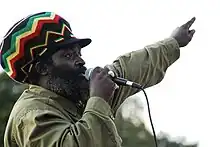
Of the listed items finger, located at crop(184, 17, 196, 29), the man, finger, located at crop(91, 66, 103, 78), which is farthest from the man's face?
finger, located at crop(184, 17, 196, 29)

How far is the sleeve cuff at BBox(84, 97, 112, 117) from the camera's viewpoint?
4312 millimetres

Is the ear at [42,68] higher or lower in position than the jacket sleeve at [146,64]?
higher

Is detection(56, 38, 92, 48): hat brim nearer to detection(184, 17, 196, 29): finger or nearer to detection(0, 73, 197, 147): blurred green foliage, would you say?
detection(184, 17, 196, 29): finger

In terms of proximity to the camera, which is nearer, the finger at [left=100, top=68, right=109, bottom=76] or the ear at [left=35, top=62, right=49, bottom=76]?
the finger at [left=100, top=68, right=109, bottom=76]

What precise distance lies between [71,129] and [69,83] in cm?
41

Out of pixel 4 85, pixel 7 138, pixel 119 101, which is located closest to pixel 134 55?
pixel 119 101

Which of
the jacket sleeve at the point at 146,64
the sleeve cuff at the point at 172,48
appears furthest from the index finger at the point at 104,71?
the sleeve cuff at the point at 172,48

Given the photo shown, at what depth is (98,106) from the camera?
4.32 metres

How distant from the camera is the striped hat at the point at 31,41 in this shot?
15.0 feet

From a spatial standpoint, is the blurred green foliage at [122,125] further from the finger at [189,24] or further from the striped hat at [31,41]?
the striped hat at [31,41]

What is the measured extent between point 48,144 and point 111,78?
1.52 feet

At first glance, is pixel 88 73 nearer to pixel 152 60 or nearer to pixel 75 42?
pixel 75 42

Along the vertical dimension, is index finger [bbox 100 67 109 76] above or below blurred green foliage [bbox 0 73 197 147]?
above

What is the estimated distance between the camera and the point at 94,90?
172 inches
